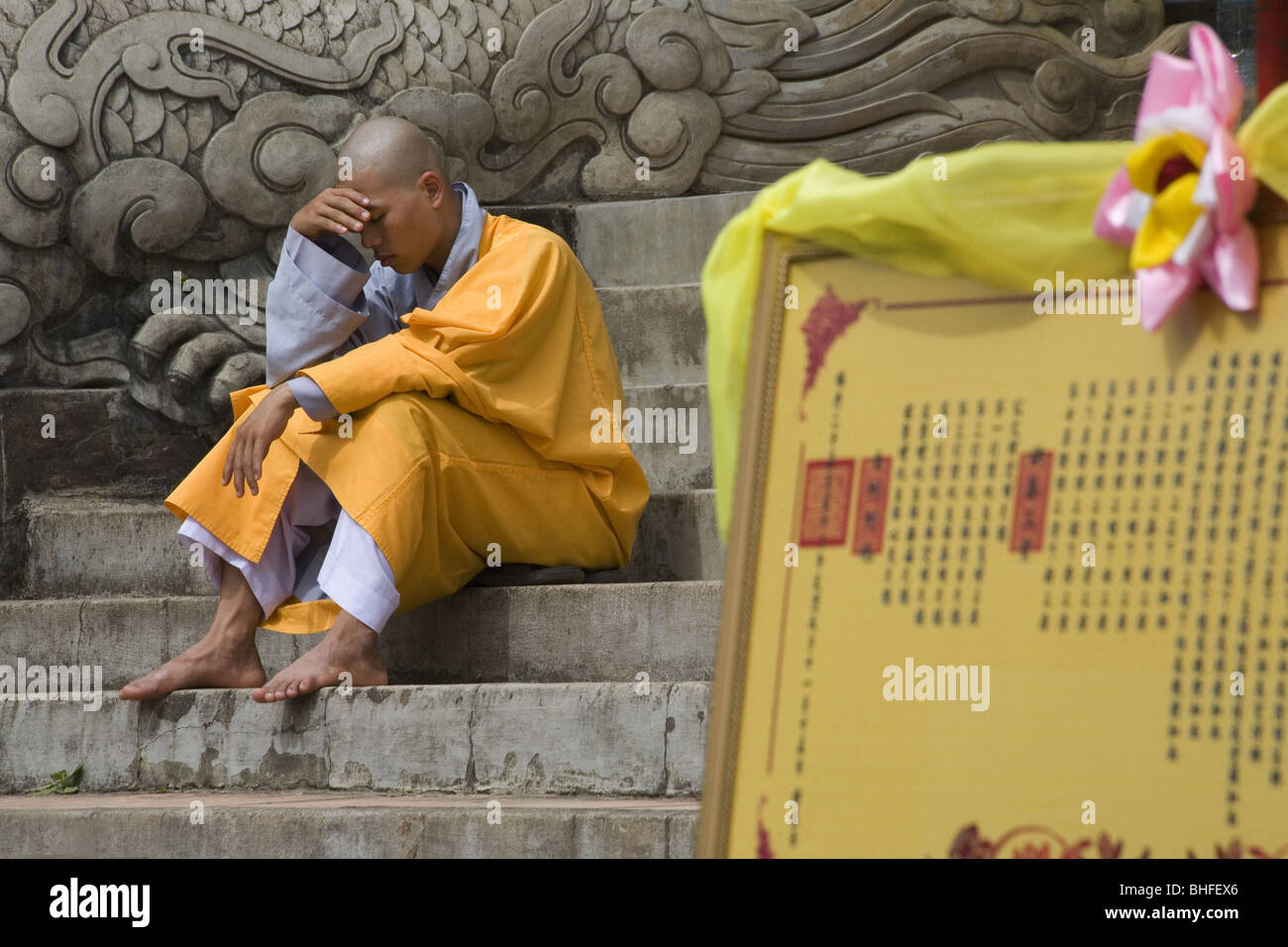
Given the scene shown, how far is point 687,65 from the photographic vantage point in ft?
18.4

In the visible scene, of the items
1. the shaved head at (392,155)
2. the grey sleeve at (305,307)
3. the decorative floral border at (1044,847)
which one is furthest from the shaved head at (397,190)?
the decorative floral border at (1044,847)

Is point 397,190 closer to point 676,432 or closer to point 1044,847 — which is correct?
point 676,432

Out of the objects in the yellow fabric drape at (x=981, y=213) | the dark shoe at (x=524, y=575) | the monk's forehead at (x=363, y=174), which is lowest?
the dark shoe at (x=524, y=575)

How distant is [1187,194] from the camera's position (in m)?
1.63

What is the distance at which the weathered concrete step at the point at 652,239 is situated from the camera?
17.6 feet

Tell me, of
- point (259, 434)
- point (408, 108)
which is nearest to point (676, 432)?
point (259, 434)

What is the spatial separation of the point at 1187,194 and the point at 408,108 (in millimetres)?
4020

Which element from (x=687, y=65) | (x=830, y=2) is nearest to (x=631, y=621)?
(x=687, y=65)

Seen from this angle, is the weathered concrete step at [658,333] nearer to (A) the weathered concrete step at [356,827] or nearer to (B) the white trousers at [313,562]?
(B) the white trousers at [313,562]

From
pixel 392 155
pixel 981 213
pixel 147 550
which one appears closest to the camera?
pixel 981 213

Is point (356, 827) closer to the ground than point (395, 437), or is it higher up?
closer to the ground

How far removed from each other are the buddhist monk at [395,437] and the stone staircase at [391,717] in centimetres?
12

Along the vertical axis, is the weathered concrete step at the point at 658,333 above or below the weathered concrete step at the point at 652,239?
below

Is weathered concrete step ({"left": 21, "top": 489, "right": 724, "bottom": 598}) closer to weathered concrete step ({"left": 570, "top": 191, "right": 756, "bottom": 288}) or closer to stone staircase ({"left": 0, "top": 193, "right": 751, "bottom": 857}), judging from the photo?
stone staircase ({"left": 0, "top": 193, "right": 751, "bottom": 857})
